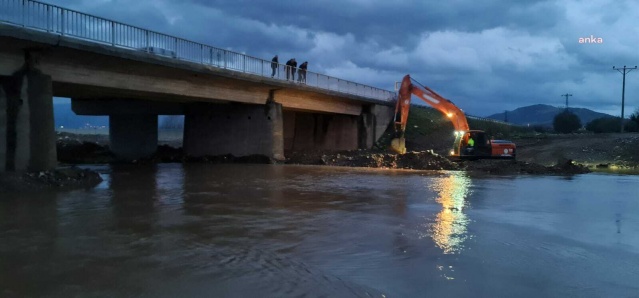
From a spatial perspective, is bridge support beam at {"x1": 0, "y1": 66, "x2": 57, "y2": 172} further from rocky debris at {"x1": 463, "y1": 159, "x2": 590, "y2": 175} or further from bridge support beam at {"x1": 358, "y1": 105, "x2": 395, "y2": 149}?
bridge support beam at {"x1": 358, "y1": 105, "x2": 395, "y2": 149}

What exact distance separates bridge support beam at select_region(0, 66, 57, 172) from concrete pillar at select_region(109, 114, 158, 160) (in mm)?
21930

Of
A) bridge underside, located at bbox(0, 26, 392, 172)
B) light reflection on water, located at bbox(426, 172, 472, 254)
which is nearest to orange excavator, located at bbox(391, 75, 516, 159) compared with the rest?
bridge underside, located at bbox(0, 26, 392, 172)

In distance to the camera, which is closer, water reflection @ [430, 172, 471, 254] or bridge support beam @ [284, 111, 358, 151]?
water reflection @ [430, 172, 471, 254]

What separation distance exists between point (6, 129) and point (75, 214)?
9.77 meters

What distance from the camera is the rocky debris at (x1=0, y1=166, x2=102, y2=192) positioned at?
57.2 ft

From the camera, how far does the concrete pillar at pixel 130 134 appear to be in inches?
1682

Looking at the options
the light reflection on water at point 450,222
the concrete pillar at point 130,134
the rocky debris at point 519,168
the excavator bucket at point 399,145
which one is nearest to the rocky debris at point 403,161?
the rocky debris at point 519,168

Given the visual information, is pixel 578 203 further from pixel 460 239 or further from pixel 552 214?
pixel 460 239

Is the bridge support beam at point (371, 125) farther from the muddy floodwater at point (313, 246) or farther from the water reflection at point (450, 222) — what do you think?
the muddy floodwater at point (313, 246)

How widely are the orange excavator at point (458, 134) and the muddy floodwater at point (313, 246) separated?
18.2m

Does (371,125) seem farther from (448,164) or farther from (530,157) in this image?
(448,164)

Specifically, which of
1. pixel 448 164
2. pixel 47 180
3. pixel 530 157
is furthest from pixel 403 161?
pixel 47 180

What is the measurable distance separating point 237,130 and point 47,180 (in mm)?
20183

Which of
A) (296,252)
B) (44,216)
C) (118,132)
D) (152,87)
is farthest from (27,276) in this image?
(118,132)
